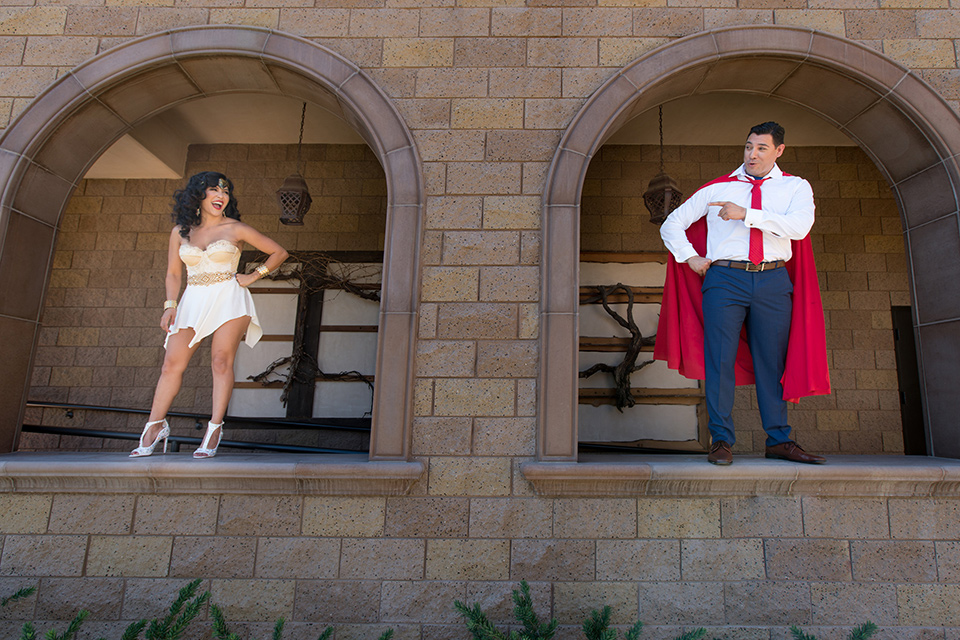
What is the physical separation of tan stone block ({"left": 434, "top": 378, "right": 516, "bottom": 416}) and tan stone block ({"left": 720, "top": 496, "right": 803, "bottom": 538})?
1210 mm

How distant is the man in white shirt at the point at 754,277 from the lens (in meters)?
3.13

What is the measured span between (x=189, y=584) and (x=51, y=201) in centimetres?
247

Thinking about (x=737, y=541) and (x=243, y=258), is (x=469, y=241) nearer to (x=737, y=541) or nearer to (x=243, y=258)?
(x=737, y=541)

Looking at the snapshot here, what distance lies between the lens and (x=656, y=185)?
15.0 feet

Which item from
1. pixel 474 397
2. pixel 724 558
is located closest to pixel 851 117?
pixel 724 558

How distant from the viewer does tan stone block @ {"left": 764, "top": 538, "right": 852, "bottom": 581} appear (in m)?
2.95

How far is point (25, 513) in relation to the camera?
3035 millimetres

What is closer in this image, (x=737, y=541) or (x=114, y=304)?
(x=737, y=541)

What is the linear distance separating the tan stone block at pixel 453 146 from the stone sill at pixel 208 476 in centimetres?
171

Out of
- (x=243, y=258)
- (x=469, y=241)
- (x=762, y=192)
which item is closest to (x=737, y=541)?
(x=762, y=192)

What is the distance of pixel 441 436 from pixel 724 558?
5.08 feet

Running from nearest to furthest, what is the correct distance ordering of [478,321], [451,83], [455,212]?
[478,321] < [455,212] < [451,83]

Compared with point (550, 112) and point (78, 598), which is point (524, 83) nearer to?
point (550, 112)

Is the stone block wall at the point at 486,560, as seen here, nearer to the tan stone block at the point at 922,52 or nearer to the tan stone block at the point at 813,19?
the tan stone block at the point at 922,52
